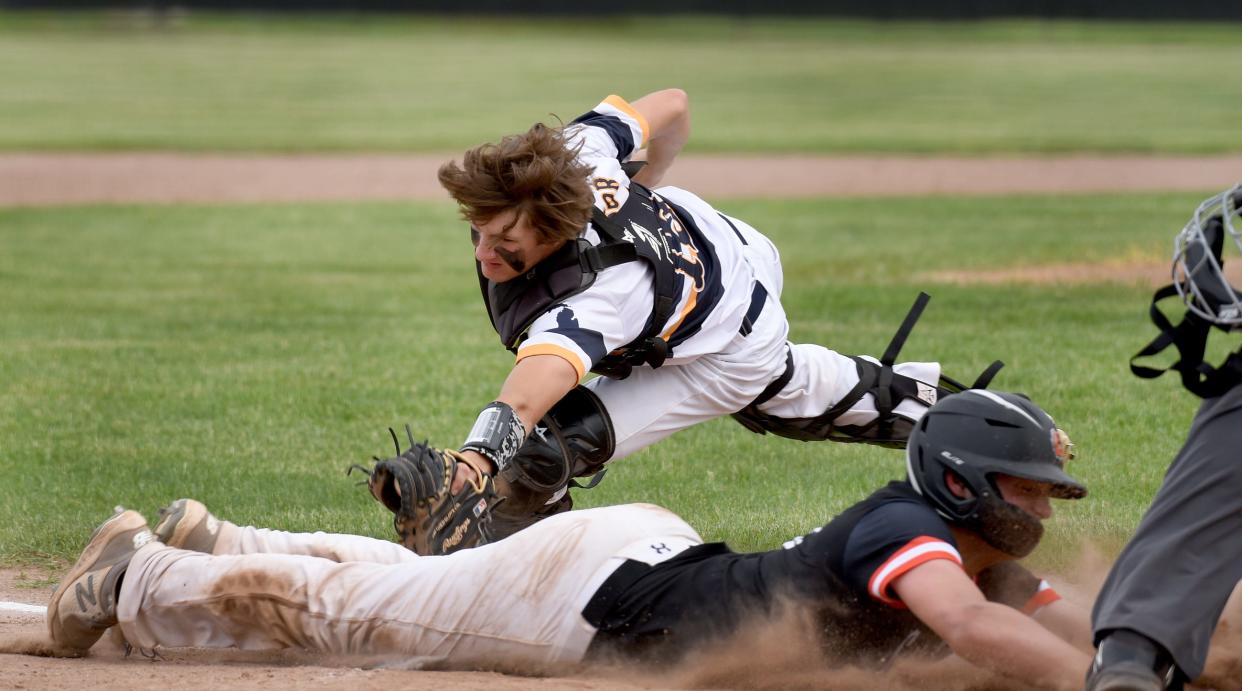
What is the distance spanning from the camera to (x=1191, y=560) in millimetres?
3771

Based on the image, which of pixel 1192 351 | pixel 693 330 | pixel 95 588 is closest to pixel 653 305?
pixel 693 330

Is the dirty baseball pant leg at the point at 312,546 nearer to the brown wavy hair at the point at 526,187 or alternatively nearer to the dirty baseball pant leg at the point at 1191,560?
the brown wavy hair at the point at 526,187

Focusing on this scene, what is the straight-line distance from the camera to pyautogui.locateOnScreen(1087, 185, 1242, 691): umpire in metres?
3.71

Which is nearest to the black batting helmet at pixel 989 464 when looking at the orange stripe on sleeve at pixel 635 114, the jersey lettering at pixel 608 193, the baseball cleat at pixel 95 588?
the jersey lettering at pixel 608 193

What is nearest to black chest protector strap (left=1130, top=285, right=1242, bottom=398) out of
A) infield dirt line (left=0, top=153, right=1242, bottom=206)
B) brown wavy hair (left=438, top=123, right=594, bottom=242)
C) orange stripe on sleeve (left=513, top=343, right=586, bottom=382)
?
orange stripe on sleeve (left=513, top=343, right=586, bottom=382)

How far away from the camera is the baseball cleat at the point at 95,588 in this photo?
466 cm

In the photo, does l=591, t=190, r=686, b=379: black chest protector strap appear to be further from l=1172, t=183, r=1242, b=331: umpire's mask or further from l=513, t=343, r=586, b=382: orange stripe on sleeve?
l=1172, t=183, r=1242, b=331: umpire's mask

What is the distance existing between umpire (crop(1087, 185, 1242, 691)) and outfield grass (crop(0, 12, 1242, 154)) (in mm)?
20406

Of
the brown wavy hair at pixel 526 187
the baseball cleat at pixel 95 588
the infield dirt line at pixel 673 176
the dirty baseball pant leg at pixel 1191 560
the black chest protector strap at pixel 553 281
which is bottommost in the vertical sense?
the infield dirt line at pixel 673 176

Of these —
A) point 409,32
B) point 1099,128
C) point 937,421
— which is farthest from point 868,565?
point 409,32

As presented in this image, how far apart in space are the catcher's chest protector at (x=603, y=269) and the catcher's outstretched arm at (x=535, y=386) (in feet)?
0.95

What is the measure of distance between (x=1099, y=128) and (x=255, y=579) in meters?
24.6

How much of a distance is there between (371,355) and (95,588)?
563 centimetres

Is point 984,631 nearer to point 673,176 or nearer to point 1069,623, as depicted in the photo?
point 1069,623
